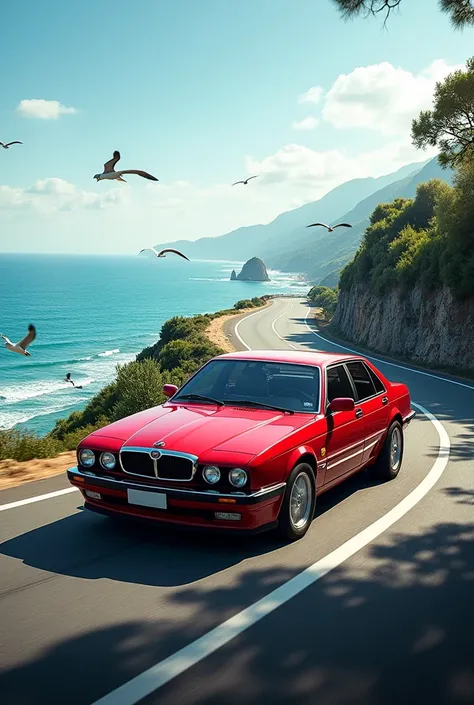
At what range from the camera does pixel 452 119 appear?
27.7m

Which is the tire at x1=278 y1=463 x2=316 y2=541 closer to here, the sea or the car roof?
the car roof

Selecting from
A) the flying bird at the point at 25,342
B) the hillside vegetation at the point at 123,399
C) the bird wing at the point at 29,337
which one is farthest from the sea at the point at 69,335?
the bird wing at the point at 29,337

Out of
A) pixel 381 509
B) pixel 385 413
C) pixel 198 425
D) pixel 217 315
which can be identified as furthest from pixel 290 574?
pixel 217 315

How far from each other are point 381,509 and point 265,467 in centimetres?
206

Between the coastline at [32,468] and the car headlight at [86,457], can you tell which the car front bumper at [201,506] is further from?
the coastline at [32,468]

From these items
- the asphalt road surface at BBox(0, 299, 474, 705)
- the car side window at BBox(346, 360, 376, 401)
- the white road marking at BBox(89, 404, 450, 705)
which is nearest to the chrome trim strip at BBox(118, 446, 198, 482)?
the asphalt road surface at BBox(0, 299, 474, 705)

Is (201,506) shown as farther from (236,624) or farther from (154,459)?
(236,624)

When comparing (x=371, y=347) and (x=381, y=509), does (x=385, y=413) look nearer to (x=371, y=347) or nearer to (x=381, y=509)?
(x=381, y=509)

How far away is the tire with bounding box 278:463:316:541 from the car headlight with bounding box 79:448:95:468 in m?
1.68

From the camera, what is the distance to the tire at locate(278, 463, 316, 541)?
5691mm

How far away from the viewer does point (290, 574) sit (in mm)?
5047

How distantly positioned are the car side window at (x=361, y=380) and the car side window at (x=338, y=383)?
18 centimetres

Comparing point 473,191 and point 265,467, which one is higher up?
point 473,191

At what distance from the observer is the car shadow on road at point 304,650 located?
342 centimetres
